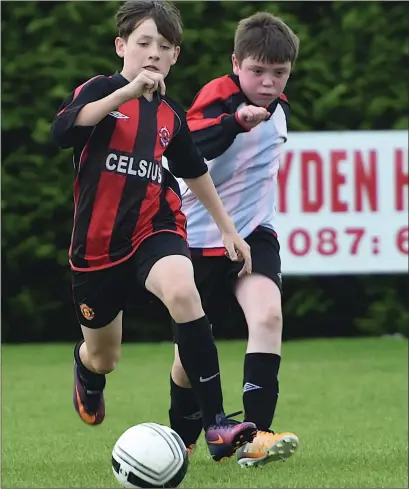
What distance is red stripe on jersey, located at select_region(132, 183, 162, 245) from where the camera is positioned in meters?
4.90

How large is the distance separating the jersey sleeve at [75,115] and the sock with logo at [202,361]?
0.77m

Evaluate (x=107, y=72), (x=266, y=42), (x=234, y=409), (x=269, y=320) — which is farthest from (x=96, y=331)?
(x=107, y=72)

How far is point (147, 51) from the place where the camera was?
489 centimetres

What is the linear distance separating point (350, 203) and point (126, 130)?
639 centimetres

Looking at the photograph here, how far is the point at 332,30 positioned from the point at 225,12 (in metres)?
0.95

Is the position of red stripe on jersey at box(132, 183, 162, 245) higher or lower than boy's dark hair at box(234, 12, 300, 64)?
lower

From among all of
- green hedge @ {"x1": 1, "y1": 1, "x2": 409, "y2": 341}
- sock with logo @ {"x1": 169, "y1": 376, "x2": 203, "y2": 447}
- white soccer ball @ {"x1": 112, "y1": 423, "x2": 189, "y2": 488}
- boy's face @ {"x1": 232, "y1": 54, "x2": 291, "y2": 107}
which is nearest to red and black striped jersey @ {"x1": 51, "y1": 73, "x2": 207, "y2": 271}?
boy's face @ {"x1": 232, "y1": 54, "x2": 291, "y2": 107}

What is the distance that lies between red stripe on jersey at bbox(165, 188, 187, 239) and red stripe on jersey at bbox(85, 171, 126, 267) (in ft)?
0.75

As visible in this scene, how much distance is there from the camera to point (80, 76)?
11180 millimetres

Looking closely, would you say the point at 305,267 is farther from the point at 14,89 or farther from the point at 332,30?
the point at 14,89

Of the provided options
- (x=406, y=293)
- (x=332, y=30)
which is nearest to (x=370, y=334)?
(x=406, y=293)

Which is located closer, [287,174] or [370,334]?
[287,174]

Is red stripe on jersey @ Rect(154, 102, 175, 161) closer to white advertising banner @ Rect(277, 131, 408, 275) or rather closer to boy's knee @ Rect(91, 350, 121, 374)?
boy's knee @ Rect(91, 350, 121, 374)

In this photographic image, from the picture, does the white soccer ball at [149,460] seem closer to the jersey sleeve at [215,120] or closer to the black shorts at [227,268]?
the black shorts at [227,268]
